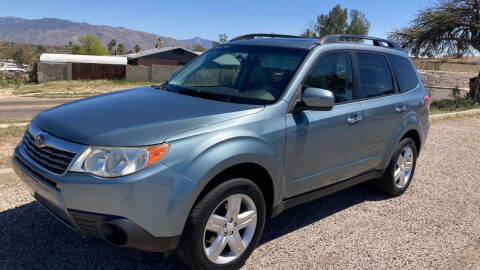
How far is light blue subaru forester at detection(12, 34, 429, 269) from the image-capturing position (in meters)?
2.65

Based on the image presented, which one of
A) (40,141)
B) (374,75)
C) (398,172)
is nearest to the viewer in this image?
(40,141)

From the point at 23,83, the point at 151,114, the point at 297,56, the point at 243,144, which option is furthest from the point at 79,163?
the point at 23,83

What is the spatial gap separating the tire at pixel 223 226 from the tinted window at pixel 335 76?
1181mm

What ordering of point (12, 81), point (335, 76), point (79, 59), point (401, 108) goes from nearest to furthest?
→ point (335, 76) → point (401, 108) → point (12, 81) → point (79, 59)

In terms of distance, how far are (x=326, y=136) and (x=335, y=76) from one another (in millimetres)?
667

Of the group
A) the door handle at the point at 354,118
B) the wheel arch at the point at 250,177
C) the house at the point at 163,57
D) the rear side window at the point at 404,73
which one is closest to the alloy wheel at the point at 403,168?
the rear side window at the point at 404,73

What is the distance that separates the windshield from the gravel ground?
4.52ft

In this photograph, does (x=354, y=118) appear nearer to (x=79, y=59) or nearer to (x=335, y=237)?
(x=335, y=237)

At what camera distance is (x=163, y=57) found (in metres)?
62.8

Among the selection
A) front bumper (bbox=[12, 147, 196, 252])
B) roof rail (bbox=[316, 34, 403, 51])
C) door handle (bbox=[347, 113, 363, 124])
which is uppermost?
roof rail (bbox=[316, 34, 403, 51])

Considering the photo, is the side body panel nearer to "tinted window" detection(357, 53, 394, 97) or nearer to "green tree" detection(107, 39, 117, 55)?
"tinted window" detection(357, 53, 394, 97)

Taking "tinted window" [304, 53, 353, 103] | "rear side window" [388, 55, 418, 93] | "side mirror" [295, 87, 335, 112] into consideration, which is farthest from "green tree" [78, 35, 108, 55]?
"side mirror" [295, 87, 335, 112]

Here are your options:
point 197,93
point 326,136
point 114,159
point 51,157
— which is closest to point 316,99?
point 326,136

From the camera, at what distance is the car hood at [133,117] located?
2734 mm
